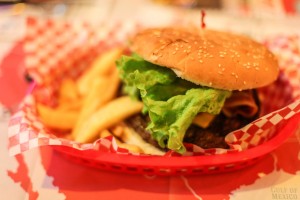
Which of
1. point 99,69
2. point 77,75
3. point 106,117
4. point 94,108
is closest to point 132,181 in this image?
point 106,117

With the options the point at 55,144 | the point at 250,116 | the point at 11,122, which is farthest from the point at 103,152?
the point at 250,116

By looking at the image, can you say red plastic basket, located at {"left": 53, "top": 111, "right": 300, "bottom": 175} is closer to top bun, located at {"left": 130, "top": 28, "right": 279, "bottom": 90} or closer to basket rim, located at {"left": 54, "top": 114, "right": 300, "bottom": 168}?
basket rim, located at {"left": 54, "top": 114, "right": 300, "bottom": 168}

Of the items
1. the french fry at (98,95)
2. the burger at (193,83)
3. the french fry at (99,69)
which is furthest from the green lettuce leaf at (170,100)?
the french fry at (99,69)

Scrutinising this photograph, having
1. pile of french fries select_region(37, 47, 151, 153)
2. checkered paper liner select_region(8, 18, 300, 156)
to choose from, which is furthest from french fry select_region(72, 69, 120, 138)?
checkered paper liner select_region(8, 18, 300, 156)

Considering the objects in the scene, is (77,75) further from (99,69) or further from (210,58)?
(210,58)

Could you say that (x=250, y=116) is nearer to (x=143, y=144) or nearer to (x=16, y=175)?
(x=143, y=144)

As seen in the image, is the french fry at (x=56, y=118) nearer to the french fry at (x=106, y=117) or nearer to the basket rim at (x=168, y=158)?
the french fry at (x=106, y=117)
